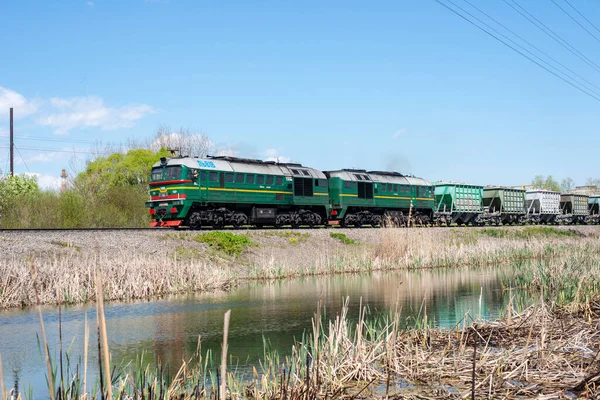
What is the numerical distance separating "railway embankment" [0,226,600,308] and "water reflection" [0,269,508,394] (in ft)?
3.47

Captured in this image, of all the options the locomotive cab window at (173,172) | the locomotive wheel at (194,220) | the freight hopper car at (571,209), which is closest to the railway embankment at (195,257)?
the locomotive wheel at (194,220)

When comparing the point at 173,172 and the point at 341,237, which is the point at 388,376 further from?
the point at 341,237

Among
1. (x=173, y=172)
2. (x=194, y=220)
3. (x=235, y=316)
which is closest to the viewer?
(x=235, y=316)

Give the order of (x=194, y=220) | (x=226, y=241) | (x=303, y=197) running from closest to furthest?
(x=226, y=241) → (x=194, y=220) → (x=303, y=197)

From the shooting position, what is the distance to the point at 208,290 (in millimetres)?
20297

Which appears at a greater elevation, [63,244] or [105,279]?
[63,244]

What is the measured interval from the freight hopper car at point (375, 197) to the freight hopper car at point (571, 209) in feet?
74.8

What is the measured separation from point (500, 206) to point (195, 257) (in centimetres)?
3452

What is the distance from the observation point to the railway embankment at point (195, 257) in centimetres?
1745

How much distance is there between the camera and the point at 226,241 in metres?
26.9

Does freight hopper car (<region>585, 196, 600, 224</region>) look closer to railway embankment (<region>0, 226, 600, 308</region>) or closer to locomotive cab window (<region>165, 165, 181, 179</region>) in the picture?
railway embankment (<region>0, 226, 600, 308</region>)

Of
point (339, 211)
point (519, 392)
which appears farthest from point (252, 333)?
point (339, 211)

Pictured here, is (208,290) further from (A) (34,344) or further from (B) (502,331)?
(B) (502,331)

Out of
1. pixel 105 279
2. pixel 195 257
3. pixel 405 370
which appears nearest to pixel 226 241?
pixel 195 257
